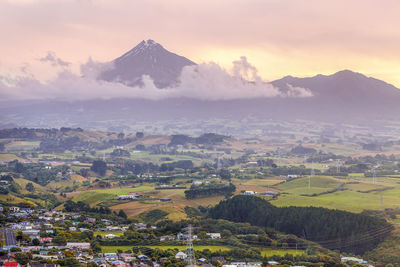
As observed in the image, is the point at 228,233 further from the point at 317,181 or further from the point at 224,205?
the point at 317,181

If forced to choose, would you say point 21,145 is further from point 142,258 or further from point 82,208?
point 142,258

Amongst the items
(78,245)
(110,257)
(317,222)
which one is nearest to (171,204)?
(317,222)

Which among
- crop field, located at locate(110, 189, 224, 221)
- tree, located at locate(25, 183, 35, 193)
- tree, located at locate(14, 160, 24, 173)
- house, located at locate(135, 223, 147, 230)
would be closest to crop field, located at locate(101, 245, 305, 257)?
house, located at locate(135, 223, 147, 230)

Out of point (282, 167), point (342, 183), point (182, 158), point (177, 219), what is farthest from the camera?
point (182, 158)

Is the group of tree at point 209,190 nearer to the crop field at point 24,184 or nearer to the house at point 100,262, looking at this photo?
the crop field at point 24,184

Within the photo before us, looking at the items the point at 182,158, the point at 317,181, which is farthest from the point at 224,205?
the point at 182,158

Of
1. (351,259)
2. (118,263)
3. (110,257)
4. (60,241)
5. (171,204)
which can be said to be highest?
(60,241)

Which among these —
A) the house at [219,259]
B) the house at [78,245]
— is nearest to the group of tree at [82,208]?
the house at [78,245]

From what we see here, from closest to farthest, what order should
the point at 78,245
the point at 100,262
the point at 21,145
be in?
the point at 100,262 < the point at 78,245 < the point at 21,145
